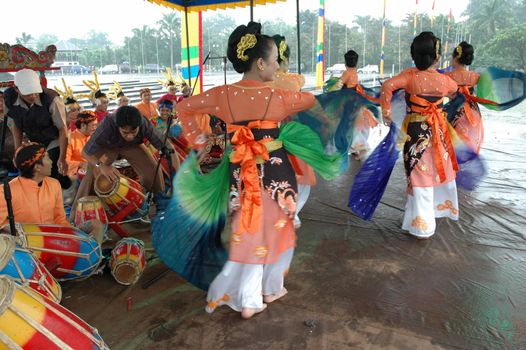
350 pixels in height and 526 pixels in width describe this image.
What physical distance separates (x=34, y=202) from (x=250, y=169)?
1.32 m

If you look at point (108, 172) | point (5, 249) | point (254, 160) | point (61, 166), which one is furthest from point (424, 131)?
point (61, 166)

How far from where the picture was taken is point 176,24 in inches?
676

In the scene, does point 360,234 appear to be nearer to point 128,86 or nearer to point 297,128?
point 297,128

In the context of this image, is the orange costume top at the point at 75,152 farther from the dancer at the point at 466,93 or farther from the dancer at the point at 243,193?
the dancer at the point at 466,93

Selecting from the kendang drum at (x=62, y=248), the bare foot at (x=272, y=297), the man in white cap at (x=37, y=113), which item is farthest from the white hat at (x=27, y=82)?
the bare foot at (x=272, y=297)

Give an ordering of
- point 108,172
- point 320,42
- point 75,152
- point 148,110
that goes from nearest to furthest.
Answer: point 108,172 → point 75,152 → point 148,110 → point 320,42

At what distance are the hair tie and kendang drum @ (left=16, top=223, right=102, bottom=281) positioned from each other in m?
1.44

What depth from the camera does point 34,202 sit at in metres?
2.50

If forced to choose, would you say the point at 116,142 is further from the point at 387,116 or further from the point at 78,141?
the point at 387,116

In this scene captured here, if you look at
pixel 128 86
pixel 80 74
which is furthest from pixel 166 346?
pixel 80 74

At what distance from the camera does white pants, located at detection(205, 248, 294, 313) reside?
7.67ft

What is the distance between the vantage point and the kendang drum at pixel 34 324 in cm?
145

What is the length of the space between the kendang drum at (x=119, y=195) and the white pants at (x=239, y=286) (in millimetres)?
1323

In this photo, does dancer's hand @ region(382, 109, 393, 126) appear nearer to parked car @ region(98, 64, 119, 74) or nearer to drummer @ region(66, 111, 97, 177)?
drummer @ region(66, 111, 97, 177)
